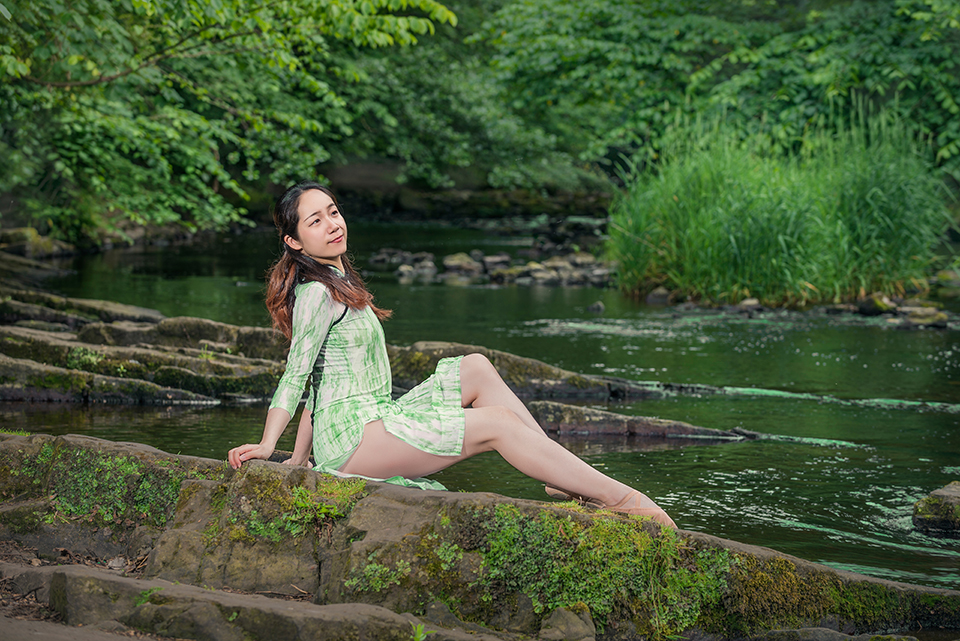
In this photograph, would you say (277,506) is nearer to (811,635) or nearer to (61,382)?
(811,635)

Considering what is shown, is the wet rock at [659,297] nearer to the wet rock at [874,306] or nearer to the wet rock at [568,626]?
the wet rock at [874,306]

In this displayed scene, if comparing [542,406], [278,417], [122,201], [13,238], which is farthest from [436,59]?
[278,417]

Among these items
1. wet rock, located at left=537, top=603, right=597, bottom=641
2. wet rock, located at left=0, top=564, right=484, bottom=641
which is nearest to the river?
wet rock, located at left=537, top=603, right=597, bottom=641

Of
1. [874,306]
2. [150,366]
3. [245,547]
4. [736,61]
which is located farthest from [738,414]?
[736,61]

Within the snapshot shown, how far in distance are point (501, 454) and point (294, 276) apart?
126 centimetres

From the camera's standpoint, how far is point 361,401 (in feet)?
14.1

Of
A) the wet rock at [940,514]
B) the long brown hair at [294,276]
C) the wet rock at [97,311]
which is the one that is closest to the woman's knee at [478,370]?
the long brown hair at [294,276]

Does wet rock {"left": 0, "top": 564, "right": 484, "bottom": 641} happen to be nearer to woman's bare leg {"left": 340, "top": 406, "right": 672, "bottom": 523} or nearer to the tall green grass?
woman's bare leg {"left": 340, "top": 406, "right": 672, "bottom": 523}

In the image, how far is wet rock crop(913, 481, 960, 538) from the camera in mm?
5238

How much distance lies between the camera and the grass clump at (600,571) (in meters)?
3.59

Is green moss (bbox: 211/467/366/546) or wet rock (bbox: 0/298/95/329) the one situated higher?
wet rock (bbox: 0/298/95/329)

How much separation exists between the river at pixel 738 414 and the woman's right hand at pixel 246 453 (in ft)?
7.12

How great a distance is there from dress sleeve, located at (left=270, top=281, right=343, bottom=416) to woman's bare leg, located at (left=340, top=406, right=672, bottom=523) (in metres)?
0.38

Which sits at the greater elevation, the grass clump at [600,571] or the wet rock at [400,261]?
the wet rock at [400,261]
